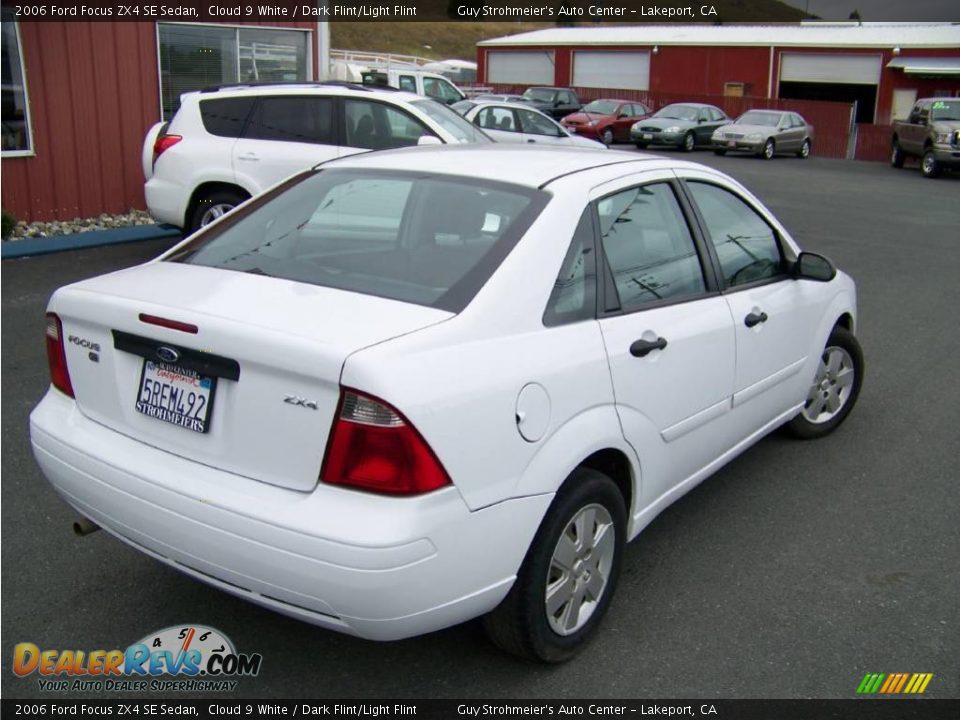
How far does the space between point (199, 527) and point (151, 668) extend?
2.65 feet

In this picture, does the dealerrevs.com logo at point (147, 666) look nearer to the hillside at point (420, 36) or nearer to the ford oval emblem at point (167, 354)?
the ford oval emblem at point (167, 354)

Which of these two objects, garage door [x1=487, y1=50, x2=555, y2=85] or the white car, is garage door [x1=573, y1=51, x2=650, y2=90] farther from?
the white car

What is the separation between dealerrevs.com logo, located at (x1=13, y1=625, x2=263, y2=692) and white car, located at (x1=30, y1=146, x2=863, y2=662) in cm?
49

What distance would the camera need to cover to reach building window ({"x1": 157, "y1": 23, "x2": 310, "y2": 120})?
12719 mm

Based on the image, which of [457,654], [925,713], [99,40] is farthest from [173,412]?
[99,40]

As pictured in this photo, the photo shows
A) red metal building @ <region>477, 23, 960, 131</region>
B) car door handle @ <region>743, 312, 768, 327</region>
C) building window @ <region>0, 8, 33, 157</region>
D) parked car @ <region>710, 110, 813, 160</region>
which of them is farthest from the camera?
red metal building @ <region>477, 23, 960, 131</region>

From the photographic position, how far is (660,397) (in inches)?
142

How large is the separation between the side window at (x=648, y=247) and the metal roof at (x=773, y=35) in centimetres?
3938

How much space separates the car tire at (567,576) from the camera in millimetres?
3094

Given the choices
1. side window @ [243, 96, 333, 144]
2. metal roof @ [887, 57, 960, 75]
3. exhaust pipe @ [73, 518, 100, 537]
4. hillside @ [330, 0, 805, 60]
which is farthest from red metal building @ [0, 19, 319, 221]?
hillside @ [330, 0, 805, 60]

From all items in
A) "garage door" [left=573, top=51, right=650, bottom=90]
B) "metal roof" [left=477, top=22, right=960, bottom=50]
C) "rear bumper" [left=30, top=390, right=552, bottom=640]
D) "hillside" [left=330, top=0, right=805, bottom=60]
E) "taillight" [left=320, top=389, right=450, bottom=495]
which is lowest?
"rear bumper" [left=30, top=390, right=552, bottom=640]

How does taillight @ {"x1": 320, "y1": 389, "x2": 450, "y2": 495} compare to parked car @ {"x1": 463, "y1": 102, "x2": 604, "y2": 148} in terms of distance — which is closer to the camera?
taillight @ {"x1": 320, "y1": 389, "x2": 450, "y2": 495}

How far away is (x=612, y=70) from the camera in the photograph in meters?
46.6

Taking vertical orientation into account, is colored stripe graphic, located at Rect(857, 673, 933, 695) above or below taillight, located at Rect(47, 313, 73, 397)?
below
